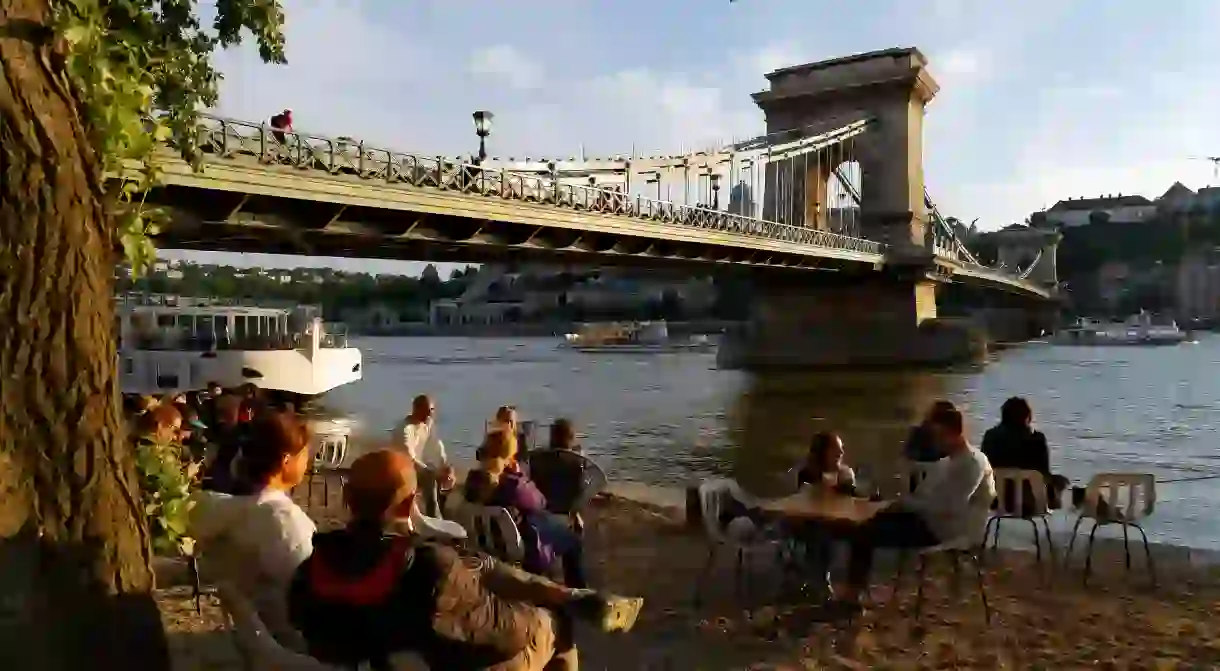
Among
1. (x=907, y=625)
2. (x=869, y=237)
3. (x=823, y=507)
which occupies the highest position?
(x=869, y=237)

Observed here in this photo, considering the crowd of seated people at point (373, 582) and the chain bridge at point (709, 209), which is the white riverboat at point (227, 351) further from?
the crowd of seated people at point (373, 582)

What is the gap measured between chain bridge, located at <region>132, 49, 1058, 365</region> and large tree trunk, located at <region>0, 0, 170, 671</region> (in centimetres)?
121

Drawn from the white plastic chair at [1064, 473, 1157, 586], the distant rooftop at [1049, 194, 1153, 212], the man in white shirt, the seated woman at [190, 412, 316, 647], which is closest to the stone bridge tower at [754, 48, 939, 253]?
the man in white shirt

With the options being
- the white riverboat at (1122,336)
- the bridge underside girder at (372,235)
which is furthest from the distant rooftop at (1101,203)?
the bridge underside girder at (372,235)

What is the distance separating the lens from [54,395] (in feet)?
8.46

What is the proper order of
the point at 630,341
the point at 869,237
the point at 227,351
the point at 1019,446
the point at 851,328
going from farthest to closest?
1. the point at 630,341
2. the point at 869,237
3. the point at 851,328
4. the point at 227,351
5. the point at 1019,446

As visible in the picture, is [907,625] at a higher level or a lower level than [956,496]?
lower

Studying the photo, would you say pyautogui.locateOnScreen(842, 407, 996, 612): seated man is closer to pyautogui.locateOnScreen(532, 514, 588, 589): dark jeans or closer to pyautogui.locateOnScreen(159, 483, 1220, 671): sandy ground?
pyautogui.locateOnScreen(159, 483, 1220, 671): sandy ground

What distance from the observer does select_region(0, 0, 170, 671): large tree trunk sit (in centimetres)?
252

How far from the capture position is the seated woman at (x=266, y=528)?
125 inches

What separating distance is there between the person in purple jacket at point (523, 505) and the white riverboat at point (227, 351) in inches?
779

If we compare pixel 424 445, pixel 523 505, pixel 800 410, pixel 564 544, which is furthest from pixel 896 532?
pixel 800 410

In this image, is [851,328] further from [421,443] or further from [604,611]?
[604,611]

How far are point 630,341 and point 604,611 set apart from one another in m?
71.1
